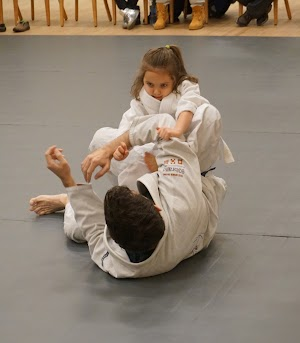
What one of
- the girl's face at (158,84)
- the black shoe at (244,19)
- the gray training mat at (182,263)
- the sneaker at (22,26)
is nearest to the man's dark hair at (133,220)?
the gray training mat at (182,263)

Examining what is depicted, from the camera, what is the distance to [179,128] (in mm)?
3406

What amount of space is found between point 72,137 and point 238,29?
12.7 ft

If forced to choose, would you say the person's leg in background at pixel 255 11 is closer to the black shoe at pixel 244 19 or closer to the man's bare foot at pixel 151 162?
the black shoe at pixel 244 19

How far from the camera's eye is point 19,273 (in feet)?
11.3

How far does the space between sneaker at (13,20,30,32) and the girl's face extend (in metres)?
5.60

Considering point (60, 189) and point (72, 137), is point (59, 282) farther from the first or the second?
point (72, 137)

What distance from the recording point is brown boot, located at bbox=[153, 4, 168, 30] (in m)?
8.71

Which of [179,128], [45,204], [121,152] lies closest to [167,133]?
[179,128]

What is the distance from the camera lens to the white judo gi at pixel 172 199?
3.29 meters

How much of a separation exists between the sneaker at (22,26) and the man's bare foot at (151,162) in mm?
5718

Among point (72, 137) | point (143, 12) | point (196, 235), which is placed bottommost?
point (143, 12)

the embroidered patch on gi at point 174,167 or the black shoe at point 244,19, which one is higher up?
the embroidered patch on gi at point 174,167

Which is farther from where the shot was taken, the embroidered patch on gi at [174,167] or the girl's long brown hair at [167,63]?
the girl's long brown hair at [167,63]

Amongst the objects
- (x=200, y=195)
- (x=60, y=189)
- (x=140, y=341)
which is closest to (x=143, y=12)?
(x=60, y=189)
